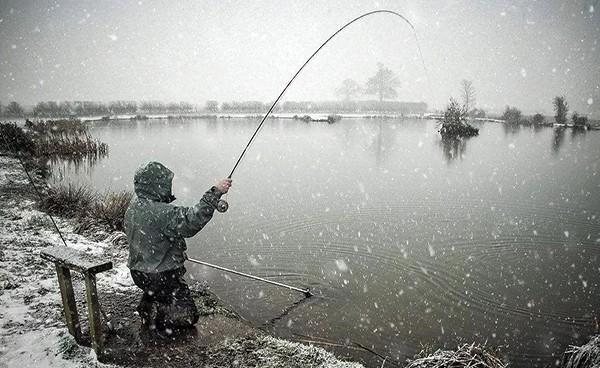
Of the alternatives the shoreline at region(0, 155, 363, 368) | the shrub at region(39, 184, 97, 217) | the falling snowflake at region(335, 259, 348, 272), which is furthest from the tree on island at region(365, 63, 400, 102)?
the shoreline at region(0, 155, 363, 368)

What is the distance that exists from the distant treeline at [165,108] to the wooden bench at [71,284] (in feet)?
180

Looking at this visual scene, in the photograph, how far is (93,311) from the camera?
3.38m

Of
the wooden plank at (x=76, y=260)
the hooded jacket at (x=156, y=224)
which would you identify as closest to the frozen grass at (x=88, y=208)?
the wooden plank at (x=76, y=260)

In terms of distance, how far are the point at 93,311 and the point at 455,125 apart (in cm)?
3160

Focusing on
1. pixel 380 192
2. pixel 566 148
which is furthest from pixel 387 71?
pixel 380 192

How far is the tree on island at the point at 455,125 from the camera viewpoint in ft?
98.6

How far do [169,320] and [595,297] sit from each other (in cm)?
677

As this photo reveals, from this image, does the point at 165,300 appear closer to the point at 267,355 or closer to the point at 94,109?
the point at 267,355

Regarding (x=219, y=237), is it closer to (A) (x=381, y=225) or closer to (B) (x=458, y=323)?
(A) (x=381, y=225)

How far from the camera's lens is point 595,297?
5918mm

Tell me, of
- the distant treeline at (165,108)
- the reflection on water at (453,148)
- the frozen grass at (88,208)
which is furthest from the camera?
the distant treeline at (165,108)

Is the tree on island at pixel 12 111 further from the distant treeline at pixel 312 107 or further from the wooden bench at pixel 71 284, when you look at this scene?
the wooden bench at pixel 71 284

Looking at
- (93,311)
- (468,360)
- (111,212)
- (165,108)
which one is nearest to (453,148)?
(111,212)

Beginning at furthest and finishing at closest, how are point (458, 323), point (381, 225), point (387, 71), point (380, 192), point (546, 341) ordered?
point (387, 71) < point (380, 192) < point (381, 225) < point (458, 323) < point (546, 341)
